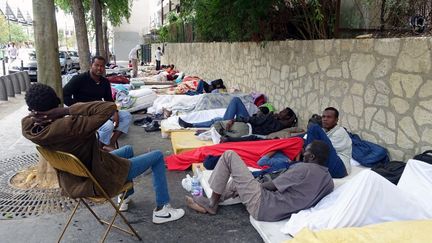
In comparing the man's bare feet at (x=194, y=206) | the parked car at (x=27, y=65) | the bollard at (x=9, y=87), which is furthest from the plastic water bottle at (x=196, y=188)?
the parked car at (x=27, y=65)

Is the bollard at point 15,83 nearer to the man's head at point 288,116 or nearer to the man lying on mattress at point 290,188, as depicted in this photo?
the man's head at point 288,116

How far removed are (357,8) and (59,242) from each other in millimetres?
5234

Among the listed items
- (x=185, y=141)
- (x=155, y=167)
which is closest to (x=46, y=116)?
(x=155, y=167)

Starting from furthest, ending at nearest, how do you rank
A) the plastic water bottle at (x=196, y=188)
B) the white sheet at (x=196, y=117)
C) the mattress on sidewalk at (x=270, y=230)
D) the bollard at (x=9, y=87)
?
the bollard at (x=9, y=87) < the white sheet at (x=196, y=117) < the plastic water bottle at (x=196, y=188) < the mattress on sidewalk at (x=270, y=230)

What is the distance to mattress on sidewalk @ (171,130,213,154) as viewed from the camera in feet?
19.5

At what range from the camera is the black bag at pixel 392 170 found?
4.08 metres

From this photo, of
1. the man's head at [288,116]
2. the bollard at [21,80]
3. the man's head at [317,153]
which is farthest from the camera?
the bollard at [21,80]

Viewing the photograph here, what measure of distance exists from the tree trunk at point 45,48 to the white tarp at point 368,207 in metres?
3.18

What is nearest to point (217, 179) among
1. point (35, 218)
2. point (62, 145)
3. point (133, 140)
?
point (62, 145)

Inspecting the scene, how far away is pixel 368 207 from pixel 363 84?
2579mm

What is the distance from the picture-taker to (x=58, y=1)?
17469 millimetres

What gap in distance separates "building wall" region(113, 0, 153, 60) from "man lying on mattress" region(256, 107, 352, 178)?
39.8 metres

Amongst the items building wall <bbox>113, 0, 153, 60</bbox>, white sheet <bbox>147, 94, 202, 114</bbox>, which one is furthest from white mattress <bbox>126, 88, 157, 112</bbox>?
building wall <bbox>113, 0, 153, 60</bbox>

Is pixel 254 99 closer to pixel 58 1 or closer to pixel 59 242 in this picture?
pixel 59 242
